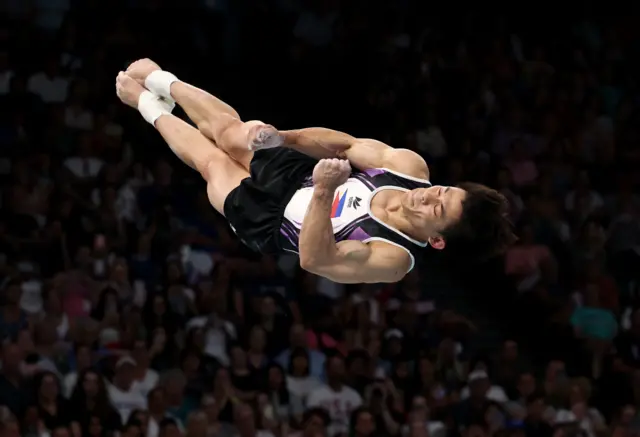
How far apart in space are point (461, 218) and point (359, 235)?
1.57 feet

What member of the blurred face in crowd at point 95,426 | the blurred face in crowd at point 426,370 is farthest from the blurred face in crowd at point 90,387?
the blurred face in crowd at point 426,370

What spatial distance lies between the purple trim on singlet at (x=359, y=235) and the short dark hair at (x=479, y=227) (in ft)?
1.16

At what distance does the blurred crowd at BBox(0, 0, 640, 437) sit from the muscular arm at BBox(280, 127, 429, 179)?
3.06 m

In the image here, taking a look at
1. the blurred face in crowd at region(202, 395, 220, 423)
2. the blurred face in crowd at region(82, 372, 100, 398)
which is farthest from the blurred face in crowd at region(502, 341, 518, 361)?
the blurred face in crowd at region(82, 372, 100, 398)

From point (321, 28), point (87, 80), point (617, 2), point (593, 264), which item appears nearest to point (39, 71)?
point (87, 80)

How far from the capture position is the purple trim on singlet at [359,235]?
17.7ft

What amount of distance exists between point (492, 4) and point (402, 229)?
22.3 feet

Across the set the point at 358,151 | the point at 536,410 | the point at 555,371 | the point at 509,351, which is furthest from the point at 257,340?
the point at 358,151

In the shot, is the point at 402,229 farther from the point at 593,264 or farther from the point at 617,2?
the point at 617,2

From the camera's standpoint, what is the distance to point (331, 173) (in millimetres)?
4910

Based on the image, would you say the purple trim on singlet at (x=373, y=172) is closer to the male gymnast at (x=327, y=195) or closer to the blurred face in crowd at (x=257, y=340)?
the male gymnast at (x=327, y=195)

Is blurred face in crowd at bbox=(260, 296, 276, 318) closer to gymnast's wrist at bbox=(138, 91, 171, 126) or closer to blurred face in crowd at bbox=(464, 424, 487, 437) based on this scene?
blurred face in crowd at bbox=(464, 424, 487, 437)

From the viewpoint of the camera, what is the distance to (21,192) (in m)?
9.09

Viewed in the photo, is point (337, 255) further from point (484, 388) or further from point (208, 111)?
point (484, 388)
